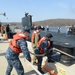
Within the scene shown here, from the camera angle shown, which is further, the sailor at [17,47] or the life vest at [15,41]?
the life vest at [15,41]

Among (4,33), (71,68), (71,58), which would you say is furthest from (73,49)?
(4,33)

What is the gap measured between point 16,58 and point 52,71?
2.08m

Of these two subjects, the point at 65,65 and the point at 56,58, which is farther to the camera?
the point at 56,58

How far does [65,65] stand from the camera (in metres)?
8.50

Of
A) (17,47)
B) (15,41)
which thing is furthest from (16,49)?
(15,41)

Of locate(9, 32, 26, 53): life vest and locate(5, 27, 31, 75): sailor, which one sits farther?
locate(9, 32, 26, 53): life vest

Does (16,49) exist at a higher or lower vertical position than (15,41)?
lower

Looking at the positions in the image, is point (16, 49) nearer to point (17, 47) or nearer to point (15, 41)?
point (17, 47)

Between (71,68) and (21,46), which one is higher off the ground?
(21,46)

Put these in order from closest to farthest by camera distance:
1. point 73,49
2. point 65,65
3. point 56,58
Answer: point 65,65, point 73,49, point 56,58

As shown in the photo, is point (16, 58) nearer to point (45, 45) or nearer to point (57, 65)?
point (45, 45)

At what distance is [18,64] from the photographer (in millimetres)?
6797

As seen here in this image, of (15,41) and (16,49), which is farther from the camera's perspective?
(16,49)

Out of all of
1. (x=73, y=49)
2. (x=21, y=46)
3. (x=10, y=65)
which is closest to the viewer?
(x=21, y=46)
